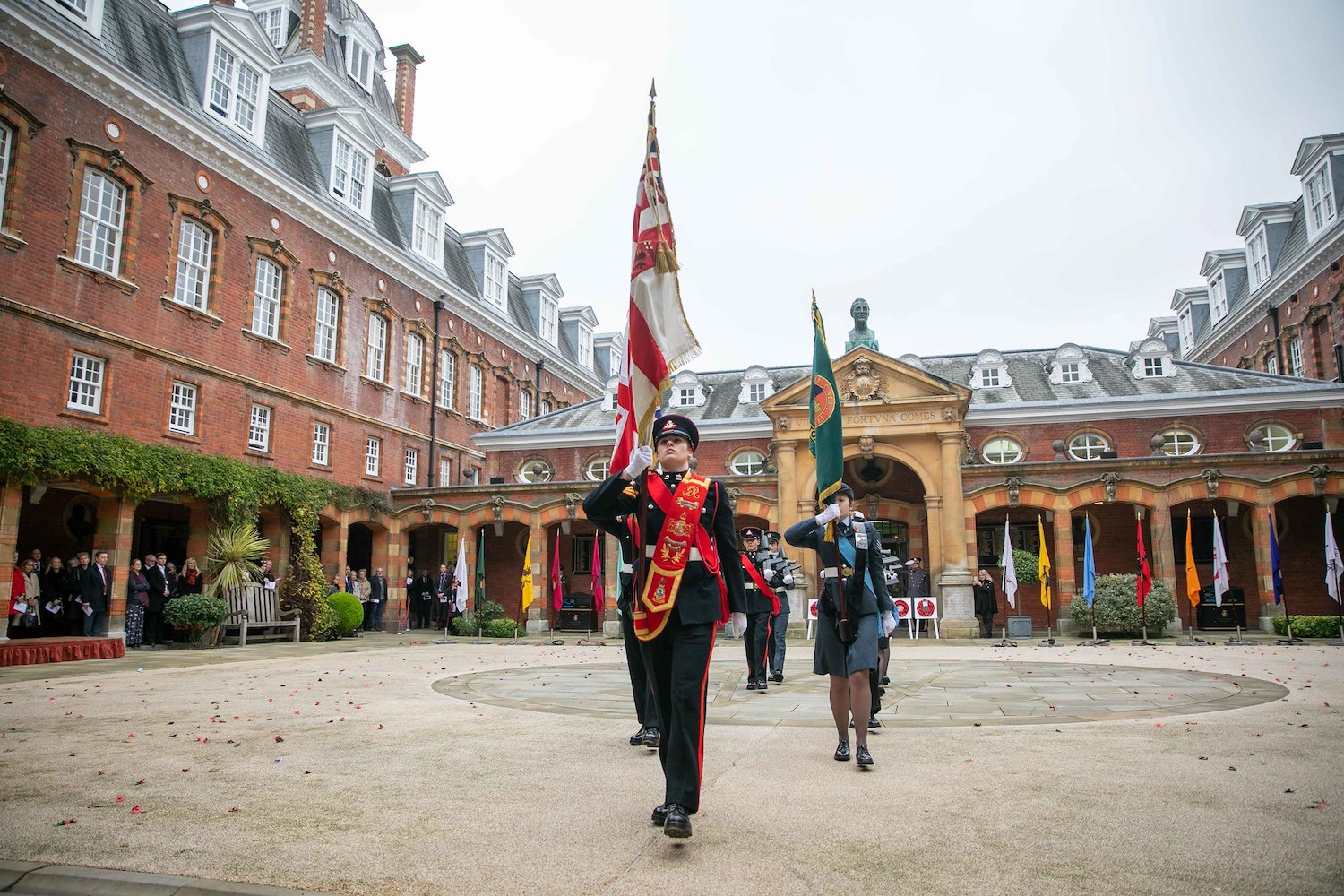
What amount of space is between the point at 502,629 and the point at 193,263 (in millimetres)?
12429

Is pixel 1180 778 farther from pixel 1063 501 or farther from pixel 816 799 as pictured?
pixel 1063 501

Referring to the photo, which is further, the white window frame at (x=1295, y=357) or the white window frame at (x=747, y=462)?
the white window frame at (x=1295, y=357)

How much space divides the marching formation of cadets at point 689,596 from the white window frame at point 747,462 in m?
22.4

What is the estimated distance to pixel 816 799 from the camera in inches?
198

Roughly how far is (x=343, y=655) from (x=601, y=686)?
7.92 m

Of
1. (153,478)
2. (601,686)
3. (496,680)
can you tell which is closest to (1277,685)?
(601,686)

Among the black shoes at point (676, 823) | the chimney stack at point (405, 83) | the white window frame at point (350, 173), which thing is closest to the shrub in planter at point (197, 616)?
the white window frame at point (350, 173)

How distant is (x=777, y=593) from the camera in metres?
11.4

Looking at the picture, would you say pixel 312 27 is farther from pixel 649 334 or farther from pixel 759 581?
pixel 649 334

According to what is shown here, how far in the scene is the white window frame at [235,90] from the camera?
77.2 ft

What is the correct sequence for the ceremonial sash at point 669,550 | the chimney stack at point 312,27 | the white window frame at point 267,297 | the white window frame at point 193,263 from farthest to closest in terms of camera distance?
the chimney stack at point 312,27
the white window frame at point 267,297
the white window frame at point 193,263
the ceremonial sash at point 669,550

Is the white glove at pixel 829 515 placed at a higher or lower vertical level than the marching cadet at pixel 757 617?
higher

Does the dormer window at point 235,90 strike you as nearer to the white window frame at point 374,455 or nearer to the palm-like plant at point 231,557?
the white window frame at point 374,455

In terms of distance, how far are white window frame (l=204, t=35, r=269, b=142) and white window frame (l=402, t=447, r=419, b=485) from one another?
37.2 ft
